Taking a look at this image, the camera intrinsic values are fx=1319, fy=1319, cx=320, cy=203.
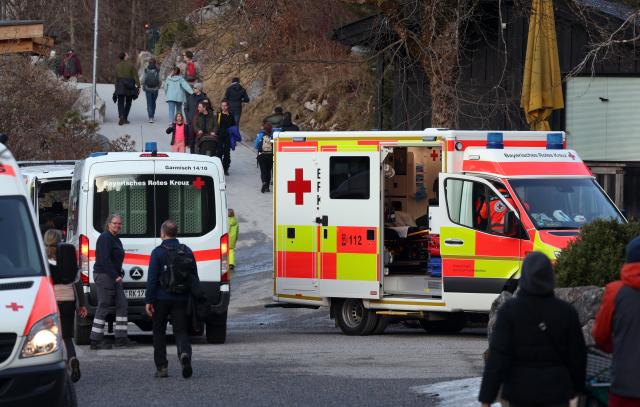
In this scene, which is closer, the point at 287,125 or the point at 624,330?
the point at 624,330

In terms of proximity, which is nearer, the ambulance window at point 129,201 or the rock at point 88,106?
the ambulance window at point 129,201

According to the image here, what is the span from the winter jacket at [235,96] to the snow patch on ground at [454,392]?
2237 centimetres

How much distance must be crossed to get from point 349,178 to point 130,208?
304 centimetres

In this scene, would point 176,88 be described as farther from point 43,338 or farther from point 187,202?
point 43,338

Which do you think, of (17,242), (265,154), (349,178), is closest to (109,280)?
(349,178)

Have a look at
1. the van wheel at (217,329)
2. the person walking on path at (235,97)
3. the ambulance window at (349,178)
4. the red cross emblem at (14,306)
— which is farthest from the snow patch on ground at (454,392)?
the person walking on path at (235,97)

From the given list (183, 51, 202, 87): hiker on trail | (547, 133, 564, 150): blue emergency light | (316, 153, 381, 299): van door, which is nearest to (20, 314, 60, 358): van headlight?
(316, 153, 381, 299): van door

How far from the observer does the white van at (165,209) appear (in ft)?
54.2

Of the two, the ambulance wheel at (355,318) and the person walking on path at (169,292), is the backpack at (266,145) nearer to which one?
the ambulance wheel at (355,318)

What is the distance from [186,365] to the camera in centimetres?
1286

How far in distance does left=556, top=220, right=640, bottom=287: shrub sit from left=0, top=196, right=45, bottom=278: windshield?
4.65 meters

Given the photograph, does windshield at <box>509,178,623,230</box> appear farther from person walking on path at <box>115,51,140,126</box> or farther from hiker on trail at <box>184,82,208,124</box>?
person walking on path at <box>115,51,140,126</box>

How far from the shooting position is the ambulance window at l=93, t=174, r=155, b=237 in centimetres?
1644

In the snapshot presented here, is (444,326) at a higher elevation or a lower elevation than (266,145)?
lower
